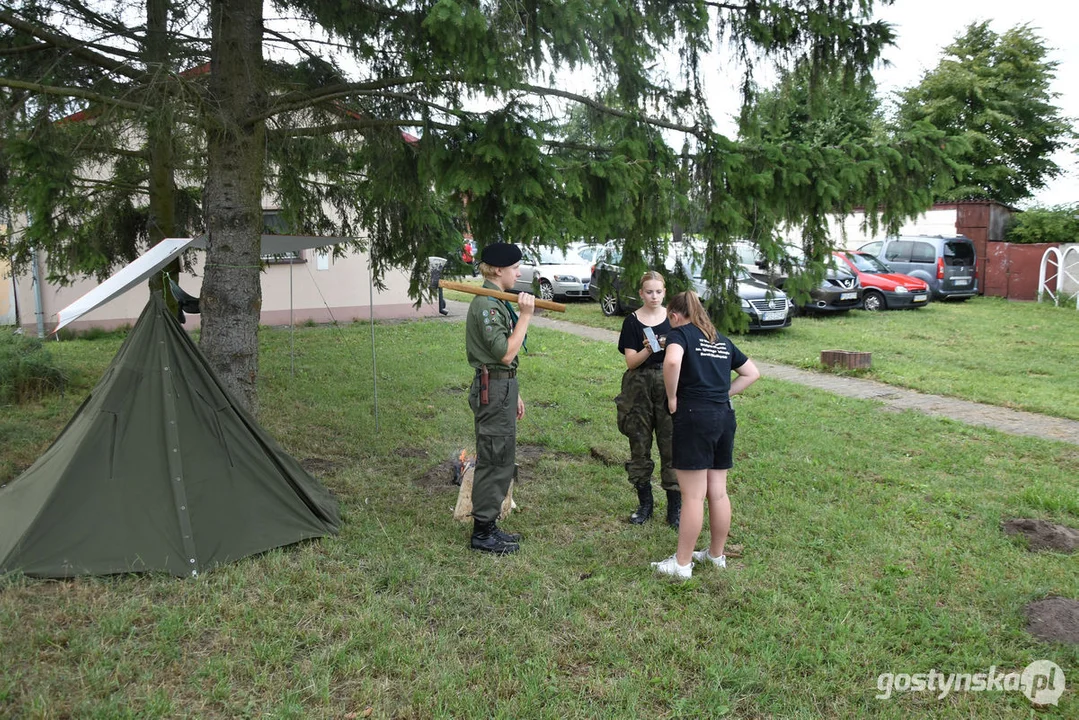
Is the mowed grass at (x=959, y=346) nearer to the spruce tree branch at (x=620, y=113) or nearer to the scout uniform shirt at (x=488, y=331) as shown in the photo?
the spruce tree branch at (x=620, y=113)

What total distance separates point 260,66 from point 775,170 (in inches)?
155

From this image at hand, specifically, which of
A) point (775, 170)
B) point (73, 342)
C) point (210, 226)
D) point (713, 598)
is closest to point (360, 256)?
point (73, 342)

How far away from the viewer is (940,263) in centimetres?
1895

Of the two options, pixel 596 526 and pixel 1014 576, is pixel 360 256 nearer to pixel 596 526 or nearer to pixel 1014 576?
pixel 596 526

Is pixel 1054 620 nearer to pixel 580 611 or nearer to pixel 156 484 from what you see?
pixel 580 611

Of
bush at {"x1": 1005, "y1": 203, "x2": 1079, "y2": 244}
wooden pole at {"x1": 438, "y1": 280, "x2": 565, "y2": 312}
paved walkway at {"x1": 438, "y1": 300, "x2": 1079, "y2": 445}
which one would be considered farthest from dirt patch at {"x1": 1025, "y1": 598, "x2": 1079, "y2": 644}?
bush at {"x1": 1005, "y1": 203, "x2": 1079, "y2": 244}

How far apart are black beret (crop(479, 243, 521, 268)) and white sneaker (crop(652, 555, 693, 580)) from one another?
192 centimetres

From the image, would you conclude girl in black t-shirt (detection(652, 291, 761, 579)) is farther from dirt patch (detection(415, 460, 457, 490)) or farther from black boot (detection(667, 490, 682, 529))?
dirt patch (detection(415, 460, 457, 490))

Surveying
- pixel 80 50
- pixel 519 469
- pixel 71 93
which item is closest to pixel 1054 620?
pixel 519 469

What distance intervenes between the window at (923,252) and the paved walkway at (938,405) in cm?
1012

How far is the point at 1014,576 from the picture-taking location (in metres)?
4.29

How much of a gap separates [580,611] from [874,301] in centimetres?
1557

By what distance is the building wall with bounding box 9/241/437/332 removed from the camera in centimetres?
1448

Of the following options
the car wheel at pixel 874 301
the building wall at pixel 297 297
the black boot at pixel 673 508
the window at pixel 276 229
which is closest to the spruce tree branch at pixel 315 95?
the window at pixel 276 229
